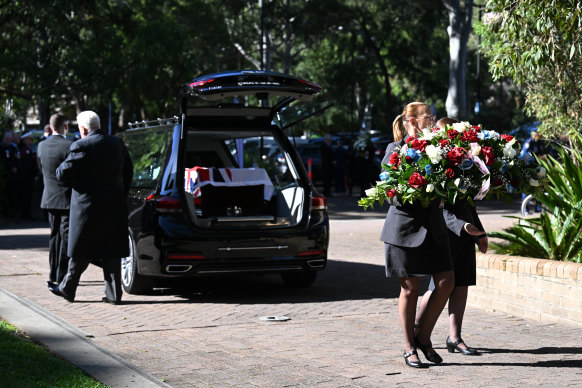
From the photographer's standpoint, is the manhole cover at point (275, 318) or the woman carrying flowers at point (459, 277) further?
the manhole cover at point (275, 318)

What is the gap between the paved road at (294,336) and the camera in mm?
6285

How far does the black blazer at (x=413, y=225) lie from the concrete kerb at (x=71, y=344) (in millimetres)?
1837

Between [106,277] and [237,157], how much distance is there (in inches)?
99.0

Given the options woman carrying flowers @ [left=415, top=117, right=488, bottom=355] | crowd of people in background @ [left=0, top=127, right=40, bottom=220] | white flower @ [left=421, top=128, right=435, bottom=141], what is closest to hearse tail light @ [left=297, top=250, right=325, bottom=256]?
woman carrying flowers @ [left=415, top=117, right=488, bottom=355]

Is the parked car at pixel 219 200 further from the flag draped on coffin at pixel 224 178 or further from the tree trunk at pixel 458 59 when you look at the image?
the tree trunk at pixel 458 59

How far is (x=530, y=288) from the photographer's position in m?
8.45

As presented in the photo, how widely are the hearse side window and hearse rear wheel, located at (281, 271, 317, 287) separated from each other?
72.8 inches

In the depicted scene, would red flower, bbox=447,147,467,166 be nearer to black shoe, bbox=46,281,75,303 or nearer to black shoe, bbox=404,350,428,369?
black shoe, bbox=404,350,428,369

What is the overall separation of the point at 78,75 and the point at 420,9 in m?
17.1

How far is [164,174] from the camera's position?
31.7 ft

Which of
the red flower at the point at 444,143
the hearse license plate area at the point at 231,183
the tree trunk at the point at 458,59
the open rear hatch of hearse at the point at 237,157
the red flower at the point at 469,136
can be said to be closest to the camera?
the red flower at the point at 444,143

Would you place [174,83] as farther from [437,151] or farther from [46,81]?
[437,151]

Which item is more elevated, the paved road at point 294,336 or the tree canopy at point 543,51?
the tree canopy at point 543,51

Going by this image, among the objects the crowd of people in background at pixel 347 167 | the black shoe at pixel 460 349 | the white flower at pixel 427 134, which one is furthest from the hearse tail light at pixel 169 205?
the crowd of people in background at pixel 347 167
